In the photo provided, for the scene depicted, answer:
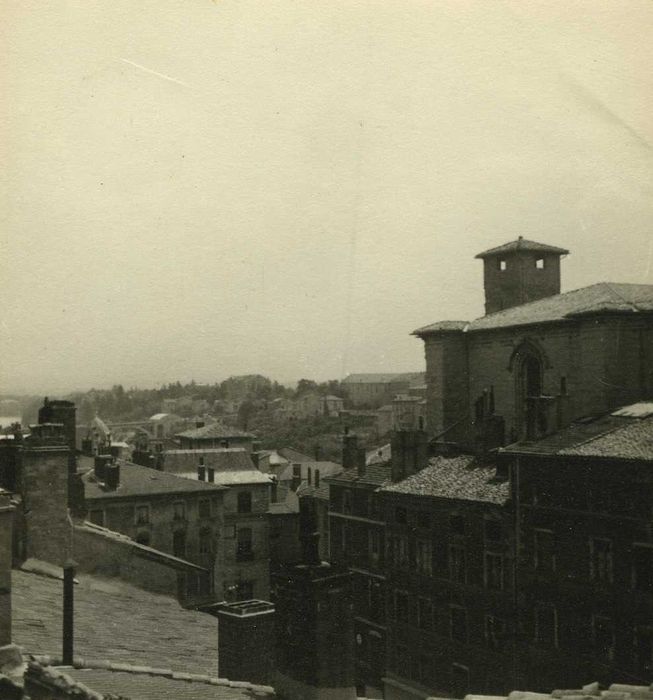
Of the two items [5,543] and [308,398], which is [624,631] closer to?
[5,543]

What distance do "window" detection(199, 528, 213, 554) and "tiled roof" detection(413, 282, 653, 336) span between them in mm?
16027

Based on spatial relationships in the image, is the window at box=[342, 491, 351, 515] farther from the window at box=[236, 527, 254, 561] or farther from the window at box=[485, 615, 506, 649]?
the window at box=[485, 615, 506, 649]

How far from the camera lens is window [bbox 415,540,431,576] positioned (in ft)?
91.6

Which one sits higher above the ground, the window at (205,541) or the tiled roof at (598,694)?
the tiled roof at (598,694)

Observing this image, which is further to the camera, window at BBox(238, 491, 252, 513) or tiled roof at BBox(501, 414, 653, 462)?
window at BBox(238, 491, 252, 513)

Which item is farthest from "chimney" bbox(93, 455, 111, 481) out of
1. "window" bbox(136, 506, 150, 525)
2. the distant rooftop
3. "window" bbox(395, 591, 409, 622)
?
the distant rooftop

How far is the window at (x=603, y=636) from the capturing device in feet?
67.2

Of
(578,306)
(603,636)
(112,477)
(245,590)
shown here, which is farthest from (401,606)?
(245,590)

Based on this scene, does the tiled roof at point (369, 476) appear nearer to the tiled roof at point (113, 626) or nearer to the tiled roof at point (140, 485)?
the tiled roof at point (140, 485)

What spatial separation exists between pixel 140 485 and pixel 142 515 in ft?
4.41

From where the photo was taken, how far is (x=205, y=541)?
123ft

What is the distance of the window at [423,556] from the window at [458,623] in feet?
5.78

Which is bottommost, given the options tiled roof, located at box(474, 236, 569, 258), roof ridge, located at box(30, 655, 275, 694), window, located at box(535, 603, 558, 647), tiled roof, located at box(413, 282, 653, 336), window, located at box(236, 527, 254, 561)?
window, located at box(236, 527, 254, 561)

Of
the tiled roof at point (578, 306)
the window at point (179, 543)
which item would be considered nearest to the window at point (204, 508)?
the window at point (179, 543)
